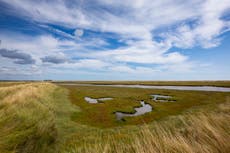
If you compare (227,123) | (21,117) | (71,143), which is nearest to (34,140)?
(71,143)

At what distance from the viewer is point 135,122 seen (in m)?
16.4

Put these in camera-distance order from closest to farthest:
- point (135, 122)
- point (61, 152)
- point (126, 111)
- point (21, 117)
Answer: point (61, 152) → point (21, 117) → point (135, 122) → point (126, 111)

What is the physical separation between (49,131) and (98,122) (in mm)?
6626

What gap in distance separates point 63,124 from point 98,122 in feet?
12.9

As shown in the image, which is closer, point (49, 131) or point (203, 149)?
point (203, 149)

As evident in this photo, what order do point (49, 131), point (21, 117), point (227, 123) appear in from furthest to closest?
point (21, 117) < point (49, 131) < point (227, 123)

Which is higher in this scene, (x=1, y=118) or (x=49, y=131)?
(x=1, y=118)

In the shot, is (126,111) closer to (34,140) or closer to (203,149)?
(34,140)

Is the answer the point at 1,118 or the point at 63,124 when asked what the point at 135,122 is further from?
the point at 1,118

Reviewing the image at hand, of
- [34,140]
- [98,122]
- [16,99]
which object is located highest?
[16,99]

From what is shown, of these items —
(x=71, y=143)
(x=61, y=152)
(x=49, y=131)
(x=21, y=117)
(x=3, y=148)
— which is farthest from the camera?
(x=21, y=117)

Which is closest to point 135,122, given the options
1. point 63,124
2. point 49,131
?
point 63,124

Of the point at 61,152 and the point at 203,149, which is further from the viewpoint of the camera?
the point at 61,152

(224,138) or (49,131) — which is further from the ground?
(224,138)
